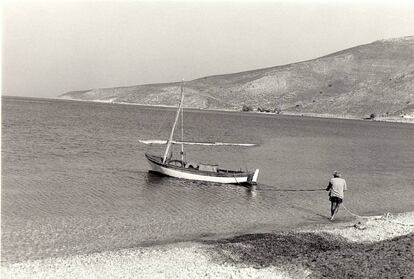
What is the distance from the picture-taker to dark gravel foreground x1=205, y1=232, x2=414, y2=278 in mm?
14797

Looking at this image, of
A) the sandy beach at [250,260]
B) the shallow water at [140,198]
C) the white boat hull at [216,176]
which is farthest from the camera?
the white boat hull at [216,176]

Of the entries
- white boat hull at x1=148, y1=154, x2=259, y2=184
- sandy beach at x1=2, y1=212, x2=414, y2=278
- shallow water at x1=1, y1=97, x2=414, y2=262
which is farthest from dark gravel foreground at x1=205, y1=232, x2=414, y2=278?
white boat hull at x1=148, y1=154, x2=259, y2=184

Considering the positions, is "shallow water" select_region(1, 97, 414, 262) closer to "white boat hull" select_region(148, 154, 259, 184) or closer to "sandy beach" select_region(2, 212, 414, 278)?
"white boat hull" select_region(148, 154, 259, 184)

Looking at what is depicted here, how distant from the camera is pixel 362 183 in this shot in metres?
43.2

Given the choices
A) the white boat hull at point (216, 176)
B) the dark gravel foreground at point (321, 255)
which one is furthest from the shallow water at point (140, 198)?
the dark gravel foreground at point (321, 255)

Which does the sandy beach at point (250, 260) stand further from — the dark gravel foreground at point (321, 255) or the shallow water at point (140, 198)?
the shallow water at point (140, 198)

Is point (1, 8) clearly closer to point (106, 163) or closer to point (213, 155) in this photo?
point (106, 163)

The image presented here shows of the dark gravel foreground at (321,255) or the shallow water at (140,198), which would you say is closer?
the dark gravel foreground at (321,255)

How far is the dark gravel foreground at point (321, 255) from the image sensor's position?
14.8 metres

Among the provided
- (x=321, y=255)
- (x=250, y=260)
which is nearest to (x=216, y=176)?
(x=250, y=260)

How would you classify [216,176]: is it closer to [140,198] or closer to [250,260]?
[140,198]

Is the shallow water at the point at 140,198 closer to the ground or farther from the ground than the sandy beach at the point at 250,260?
closer to the ground

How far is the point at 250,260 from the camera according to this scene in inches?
706

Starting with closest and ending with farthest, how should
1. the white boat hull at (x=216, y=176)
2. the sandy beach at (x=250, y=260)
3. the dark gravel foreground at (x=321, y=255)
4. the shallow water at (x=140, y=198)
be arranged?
1. the dark gravel foreground at (x=321, y=255)
2. the sandy beach at (x=250, y=260)
3. the shallow water at (x=140, y=198)
4. the white boat hull at (x=216, y=176)
